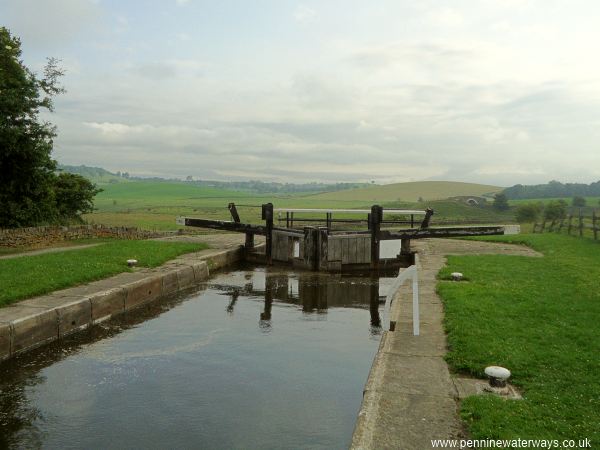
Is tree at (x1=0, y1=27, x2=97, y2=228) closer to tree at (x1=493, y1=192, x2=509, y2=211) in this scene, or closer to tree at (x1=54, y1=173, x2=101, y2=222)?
tree at (x1=54, y1=173, x2=101, y2=222)

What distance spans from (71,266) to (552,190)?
4191 inches

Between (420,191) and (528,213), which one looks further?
(420,191)

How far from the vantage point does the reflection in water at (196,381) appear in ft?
16.3

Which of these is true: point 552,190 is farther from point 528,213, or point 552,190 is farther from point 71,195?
point 71,195

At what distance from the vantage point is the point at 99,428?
16.6ft

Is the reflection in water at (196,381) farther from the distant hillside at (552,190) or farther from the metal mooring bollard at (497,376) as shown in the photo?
the distant hillside at (552,190)

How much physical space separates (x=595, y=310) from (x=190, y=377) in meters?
6.61

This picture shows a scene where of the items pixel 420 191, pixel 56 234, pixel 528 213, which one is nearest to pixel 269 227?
pixel 56 234

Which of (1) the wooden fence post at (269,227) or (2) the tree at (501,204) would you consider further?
(2) the tree at (501,204)

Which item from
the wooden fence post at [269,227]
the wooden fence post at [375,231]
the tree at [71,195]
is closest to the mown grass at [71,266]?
the wooden fence post at [269,227]

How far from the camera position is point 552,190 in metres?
101

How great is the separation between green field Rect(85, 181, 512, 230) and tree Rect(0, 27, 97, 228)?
20.8m

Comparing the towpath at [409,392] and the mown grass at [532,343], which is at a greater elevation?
the mown grass at [532,343]

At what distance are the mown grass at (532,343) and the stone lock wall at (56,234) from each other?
13931mm
